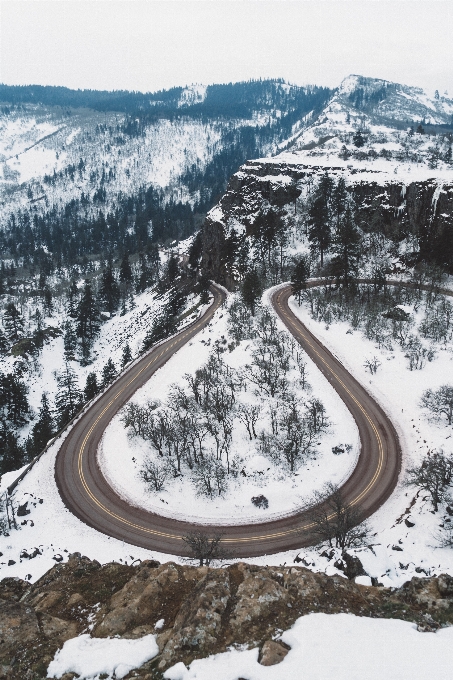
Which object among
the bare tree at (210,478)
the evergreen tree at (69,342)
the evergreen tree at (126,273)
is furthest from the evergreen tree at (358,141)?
the bare tree at (210,478)

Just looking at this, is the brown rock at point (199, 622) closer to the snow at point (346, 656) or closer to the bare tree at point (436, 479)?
the snow at point (346, 656)

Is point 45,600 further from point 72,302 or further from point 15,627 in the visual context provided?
point 72,302

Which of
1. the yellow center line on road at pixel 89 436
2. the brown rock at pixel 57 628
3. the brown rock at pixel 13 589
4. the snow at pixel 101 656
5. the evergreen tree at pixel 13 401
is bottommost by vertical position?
the evergreen tree at pixel 13 401

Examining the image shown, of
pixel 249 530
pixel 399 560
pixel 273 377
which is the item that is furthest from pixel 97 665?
pixel 273 377

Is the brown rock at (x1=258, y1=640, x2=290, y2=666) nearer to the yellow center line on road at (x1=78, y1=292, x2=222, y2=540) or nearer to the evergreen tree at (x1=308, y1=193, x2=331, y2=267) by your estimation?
the yellow center line on road at (x1=78, y1=292, x2=222, y2=540)

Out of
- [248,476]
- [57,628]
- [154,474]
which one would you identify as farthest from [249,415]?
[57,628]

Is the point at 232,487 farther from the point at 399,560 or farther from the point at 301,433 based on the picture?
the point at 399,560

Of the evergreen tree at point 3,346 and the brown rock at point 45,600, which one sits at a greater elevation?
the brown rock at point 45,600
